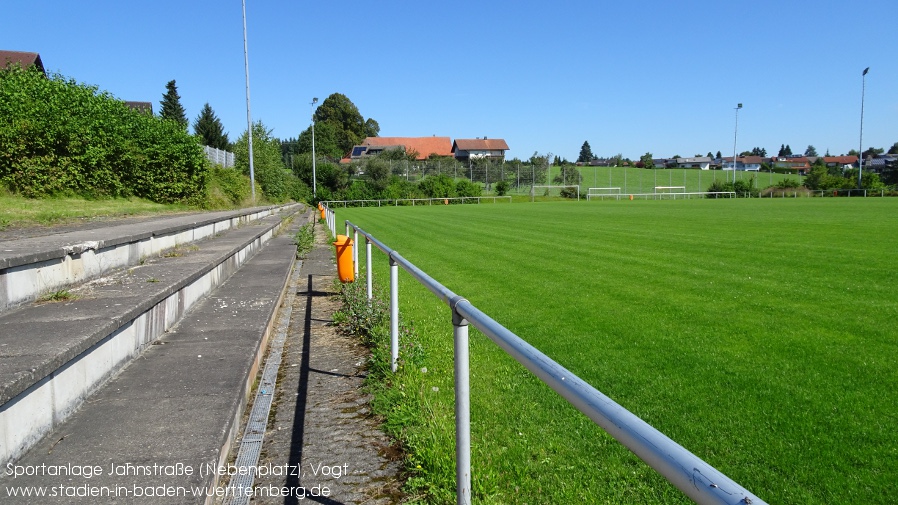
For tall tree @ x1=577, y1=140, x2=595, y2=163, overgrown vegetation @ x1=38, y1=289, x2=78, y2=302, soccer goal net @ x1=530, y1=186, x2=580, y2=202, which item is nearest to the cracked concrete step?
overgrown vegetation @ x1=38, y1=289, x2=78, y2=302

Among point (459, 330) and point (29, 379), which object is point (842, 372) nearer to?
point (459, 330)

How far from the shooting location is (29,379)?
7.49ft

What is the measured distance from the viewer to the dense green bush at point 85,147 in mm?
11094

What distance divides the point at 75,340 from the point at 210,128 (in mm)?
58984

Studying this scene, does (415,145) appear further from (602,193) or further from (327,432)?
(327,432)

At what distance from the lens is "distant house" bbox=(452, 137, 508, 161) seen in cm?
11038

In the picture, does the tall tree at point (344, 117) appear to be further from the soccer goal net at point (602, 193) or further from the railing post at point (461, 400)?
the railing post at point (461, 400)

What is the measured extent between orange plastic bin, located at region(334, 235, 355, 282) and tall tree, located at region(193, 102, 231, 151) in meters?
51.7

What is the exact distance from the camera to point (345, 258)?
8469 mm

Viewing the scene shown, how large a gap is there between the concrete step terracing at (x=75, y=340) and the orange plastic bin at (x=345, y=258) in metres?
2.98

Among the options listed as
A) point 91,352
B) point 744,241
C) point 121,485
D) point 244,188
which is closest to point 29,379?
point 121,485

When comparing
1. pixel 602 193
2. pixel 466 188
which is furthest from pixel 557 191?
pixel 466 188

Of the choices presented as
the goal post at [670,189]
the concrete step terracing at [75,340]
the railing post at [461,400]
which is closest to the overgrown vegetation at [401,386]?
the railing post at [461,400]

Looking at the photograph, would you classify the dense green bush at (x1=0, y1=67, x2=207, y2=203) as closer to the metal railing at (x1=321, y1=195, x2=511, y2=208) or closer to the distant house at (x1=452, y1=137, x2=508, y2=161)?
the metal railing at (x1=321, y1=195, x2=511, y2=208)
